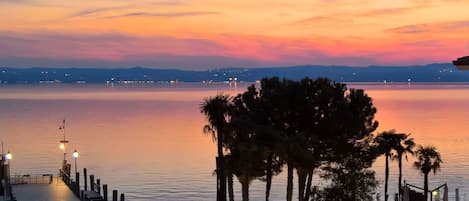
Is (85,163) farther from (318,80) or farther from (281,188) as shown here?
(318,80)

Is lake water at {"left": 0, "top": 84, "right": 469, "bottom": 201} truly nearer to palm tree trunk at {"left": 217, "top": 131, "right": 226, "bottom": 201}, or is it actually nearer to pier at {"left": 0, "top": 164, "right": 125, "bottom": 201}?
pier at {"left": 0, "top": 164, "right": 125, "bottom": 201}

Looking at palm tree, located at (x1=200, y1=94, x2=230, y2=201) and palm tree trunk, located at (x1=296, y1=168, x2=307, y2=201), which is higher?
palm tree, located at (x1=200, y1=94, x2=230, y2=201)

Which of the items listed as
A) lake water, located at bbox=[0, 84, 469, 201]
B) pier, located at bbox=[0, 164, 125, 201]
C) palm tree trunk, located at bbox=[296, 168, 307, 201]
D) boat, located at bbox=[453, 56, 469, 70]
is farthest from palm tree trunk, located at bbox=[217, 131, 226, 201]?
boat, located at bbox=[453, 56, 469, 70]

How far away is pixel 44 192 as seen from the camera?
1736 inches

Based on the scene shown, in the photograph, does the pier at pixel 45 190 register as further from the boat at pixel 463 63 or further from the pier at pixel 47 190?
the boat at pixel 463 63

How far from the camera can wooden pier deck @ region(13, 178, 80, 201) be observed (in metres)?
Result: 41.3

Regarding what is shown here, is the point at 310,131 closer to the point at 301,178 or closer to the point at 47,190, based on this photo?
the point at 301,178

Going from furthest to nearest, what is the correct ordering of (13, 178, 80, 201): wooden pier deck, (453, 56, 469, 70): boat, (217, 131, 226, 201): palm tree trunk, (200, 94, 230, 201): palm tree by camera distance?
(13, 178, 80, 201): wooden pier deck
(217, 131, 226, 201): palm tree trunk
(200, 94, 230, 201): palm tree
(453, 56, 469, 70): boat

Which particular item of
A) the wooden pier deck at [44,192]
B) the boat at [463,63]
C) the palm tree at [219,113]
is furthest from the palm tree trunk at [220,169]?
the boat at [463,63]

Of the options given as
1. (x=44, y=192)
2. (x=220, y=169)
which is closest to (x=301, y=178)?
(x=220, y=169)

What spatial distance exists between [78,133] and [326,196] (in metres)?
85.2

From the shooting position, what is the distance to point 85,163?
7362cm

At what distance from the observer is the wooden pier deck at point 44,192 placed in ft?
135

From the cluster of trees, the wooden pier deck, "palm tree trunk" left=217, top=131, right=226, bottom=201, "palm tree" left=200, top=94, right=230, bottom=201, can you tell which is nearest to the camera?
the cluster of trees
